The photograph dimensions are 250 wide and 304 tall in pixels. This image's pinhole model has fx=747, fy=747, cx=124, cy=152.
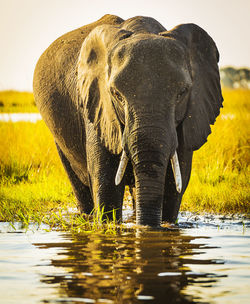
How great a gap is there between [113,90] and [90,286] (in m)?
2.32

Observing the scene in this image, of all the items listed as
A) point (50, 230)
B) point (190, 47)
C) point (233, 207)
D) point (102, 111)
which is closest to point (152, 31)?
point (190, 47)

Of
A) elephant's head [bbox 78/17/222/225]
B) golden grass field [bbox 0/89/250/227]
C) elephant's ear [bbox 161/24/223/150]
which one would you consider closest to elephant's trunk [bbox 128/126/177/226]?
elephant's head [bbox 78/17/222/225]

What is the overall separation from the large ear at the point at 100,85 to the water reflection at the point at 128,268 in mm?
895

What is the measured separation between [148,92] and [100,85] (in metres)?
0.89

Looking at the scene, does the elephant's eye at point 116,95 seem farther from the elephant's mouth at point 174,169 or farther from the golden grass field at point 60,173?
the golden grass field at point 60,173

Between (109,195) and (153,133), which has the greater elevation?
(153,133)

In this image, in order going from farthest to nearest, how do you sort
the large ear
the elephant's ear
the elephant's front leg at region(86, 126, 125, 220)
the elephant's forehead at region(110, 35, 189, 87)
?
the elephant's front leg at region(86, 126, 125, 220) → the elephant's ear → the large ear → the elephant's forehead at region(110, 35, 189, 87)

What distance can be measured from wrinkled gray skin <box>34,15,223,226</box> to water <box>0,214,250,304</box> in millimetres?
473

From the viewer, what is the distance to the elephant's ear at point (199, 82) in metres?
6.59

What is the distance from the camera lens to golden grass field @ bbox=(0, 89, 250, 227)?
8.47 metres

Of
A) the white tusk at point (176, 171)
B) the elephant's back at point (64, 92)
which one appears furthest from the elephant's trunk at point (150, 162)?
the elephant's back at point (64, 92)

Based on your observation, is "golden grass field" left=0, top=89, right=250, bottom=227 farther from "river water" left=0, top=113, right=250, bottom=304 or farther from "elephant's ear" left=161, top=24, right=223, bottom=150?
"elephant's ear" left=161, top=24, right=223, bottom=150

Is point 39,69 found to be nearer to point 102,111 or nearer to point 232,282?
point 102,111

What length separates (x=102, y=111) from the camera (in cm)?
671
